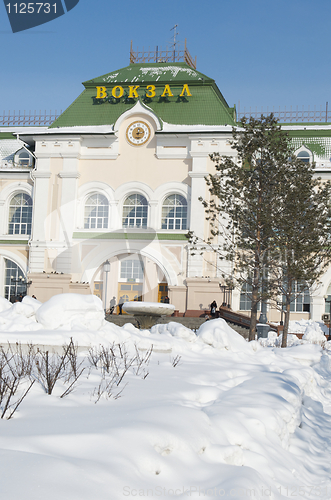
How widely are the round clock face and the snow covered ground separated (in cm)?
2335

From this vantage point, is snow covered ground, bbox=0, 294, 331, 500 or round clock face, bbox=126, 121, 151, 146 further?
round clock face, bbox=126, 121, 151, 146

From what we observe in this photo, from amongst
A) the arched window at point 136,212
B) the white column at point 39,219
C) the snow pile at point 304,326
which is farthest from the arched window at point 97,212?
the snow pile at point 304,326

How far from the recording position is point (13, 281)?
108 ft

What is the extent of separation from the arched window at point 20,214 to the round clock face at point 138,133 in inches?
310

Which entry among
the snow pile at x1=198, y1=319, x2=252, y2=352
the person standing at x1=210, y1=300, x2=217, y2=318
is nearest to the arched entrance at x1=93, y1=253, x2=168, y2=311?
the person standing at x1=210, y1=300, x2=217, y2=318

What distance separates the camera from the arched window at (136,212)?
3225 centimetres

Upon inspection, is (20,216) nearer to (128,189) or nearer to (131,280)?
(128,189)

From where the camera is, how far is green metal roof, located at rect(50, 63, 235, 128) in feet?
104

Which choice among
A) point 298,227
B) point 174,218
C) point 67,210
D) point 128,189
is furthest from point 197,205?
point 298,227

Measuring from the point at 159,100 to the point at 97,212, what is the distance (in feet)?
26.6

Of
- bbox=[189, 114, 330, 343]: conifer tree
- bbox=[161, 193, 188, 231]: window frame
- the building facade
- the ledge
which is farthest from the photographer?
bbox=[161, 193, 188, 231]: window frame

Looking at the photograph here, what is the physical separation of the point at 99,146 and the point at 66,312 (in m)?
22.4

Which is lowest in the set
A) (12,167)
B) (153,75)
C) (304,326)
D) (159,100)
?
(304,326)

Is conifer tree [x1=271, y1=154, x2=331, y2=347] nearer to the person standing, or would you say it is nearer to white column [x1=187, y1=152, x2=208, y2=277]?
the person standing
